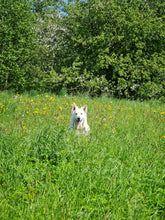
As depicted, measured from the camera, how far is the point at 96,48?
43.3ft

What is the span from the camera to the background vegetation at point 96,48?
12680 millimetres

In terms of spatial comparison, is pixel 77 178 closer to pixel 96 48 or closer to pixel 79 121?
pixel 79 121

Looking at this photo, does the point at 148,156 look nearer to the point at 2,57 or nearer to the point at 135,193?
the point at 135,193

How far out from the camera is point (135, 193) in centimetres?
276

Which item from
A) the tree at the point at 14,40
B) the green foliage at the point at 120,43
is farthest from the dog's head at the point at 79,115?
the tree at the point at 14,40

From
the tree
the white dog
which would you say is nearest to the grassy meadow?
the white dog

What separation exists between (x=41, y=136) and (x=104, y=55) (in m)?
10.1

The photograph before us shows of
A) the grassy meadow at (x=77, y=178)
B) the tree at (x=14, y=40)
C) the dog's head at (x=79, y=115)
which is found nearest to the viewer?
the grassy meadow at (x=77, y=178)

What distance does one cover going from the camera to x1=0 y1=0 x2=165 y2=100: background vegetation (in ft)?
41.6

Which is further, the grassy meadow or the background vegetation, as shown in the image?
the background vegetation

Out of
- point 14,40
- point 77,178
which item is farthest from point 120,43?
point 77,178

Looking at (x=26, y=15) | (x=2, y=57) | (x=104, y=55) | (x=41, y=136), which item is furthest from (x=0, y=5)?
(x=41, y=136)

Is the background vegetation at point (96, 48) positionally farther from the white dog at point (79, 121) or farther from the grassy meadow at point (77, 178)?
the grassy meadow at point (77, 178)

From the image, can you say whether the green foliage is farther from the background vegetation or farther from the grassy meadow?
the grassy meadow
